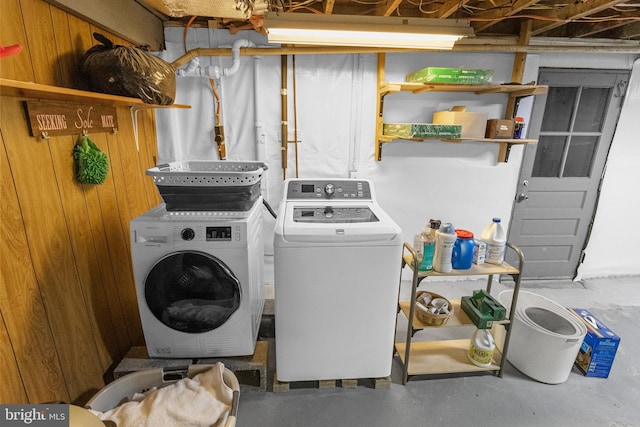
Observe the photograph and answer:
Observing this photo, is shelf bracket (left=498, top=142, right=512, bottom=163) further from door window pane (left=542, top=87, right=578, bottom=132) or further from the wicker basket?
the wicker basket

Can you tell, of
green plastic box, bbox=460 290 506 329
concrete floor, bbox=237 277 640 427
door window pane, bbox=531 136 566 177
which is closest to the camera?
concrete floor, bbox=237 277 640 427

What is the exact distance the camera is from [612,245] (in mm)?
3332

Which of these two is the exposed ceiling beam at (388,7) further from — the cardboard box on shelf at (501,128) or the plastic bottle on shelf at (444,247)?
the plastic bottle on shelf at (444,247)

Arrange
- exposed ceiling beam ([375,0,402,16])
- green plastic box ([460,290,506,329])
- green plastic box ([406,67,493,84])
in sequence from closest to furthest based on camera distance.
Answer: green plastic box ([460,290,506,329]), exposed ceiling beam ([375,0,402,16]), green plastic box ([406,67,493,84])

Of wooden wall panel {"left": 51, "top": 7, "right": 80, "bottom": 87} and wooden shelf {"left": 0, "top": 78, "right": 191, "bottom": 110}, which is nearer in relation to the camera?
wooden shelf {"left": 0, "top": 78, "right": 191, "bottom": 110}

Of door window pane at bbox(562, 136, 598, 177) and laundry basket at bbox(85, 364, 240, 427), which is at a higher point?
door window pane at bbox(562, 136, 598, 177)

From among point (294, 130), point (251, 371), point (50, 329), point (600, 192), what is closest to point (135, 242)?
point (50, 329)

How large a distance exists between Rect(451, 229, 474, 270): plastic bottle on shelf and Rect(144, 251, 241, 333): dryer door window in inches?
48.4

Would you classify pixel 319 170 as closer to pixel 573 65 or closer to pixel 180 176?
pixel 180 176

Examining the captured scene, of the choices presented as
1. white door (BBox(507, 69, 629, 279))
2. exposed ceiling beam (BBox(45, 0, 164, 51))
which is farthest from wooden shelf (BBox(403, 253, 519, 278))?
exposed ceiling beam (BBox(45, 0, 164, 51))

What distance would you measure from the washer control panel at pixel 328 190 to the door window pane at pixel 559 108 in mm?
1992

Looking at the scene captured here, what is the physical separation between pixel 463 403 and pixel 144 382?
177cm

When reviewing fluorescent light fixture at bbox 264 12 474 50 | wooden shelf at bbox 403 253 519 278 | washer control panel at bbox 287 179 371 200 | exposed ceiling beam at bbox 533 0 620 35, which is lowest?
wooden shelf at bbox 403 253 519 278

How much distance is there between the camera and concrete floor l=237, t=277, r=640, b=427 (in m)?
1.77
